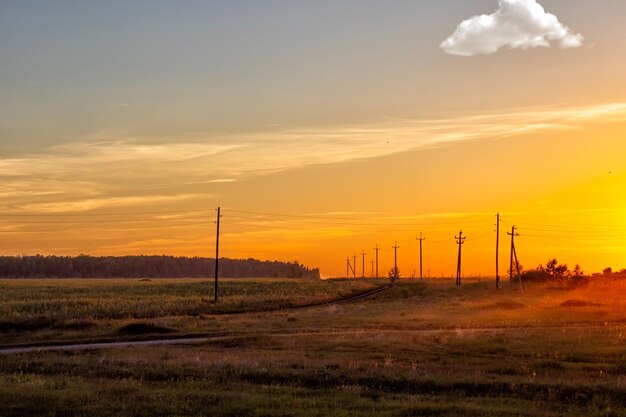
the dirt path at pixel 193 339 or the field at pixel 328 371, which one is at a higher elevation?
the field at pixel 328 371

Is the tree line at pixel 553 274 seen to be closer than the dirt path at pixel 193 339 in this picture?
No

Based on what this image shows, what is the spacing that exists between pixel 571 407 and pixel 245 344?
23641mm

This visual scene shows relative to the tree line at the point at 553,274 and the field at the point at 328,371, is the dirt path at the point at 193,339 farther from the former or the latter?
the tree line at the point at 553,274

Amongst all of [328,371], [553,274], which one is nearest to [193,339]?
[328,371]

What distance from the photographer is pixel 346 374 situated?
28797 mm

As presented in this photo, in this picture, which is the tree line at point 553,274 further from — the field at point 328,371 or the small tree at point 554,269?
the field at point 328,371

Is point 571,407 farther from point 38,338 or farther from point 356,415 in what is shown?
point 38,338

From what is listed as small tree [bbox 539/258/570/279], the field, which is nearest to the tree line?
small tree [bbox 539/258/570/279]

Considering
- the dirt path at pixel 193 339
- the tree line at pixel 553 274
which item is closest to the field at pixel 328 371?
the dirt path at pixel 193 339

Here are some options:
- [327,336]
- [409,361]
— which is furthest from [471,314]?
[409,361]

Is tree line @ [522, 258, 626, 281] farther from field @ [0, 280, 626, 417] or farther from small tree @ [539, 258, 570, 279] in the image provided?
field @ [0, 280, 626, 417]

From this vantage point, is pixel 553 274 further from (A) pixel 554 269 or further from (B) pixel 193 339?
(B) pixel 193 339

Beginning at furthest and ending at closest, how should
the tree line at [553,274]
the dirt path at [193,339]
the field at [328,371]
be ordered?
the tree line at [553,274]
the dirt path at [193,339]
the field at [328,371]

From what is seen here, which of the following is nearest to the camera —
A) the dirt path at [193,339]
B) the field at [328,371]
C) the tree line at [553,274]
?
the field at [328,371]
